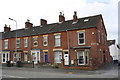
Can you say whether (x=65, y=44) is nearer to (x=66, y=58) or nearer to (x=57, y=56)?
(x=66, y=58)

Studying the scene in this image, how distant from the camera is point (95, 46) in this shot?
82.0ft

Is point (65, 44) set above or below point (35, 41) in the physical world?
below

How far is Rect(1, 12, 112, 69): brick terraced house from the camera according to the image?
25422 mm

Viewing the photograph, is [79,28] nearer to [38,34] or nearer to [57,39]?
[57,39]

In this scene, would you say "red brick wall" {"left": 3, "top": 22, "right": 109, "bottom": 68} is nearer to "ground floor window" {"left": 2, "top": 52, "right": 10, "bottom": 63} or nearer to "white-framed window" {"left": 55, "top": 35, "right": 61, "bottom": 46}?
"white-framed window" {"left": 55, "top": 35, "right": 61, "bottom": 46}

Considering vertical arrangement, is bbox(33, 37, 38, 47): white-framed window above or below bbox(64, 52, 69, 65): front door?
above

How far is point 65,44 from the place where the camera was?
92.9 ft

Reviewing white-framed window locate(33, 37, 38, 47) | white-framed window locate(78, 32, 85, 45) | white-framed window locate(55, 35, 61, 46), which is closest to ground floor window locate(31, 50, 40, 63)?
white-framed window locate(33, 37, 38, 47)

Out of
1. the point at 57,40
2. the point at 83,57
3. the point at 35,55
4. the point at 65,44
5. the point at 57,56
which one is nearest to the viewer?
the point at 83,57

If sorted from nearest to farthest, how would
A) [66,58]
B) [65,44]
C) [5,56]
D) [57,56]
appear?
[66,58] < [65,44] < [57,56] < [5,56]

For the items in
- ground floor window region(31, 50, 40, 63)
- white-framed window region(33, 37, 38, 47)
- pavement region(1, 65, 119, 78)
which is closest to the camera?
pavement region(1, 65, 119, 78)

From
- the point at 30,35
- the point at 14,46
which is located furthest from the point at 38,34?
the point at 14,46

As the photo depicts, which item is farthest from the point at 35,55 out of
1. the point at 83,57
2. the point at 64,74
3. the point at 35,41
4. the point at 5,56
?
the point at 64,74

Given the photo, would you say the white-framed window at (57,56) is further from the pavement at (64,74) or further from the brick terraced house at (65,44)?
the pavement at (64,74)
